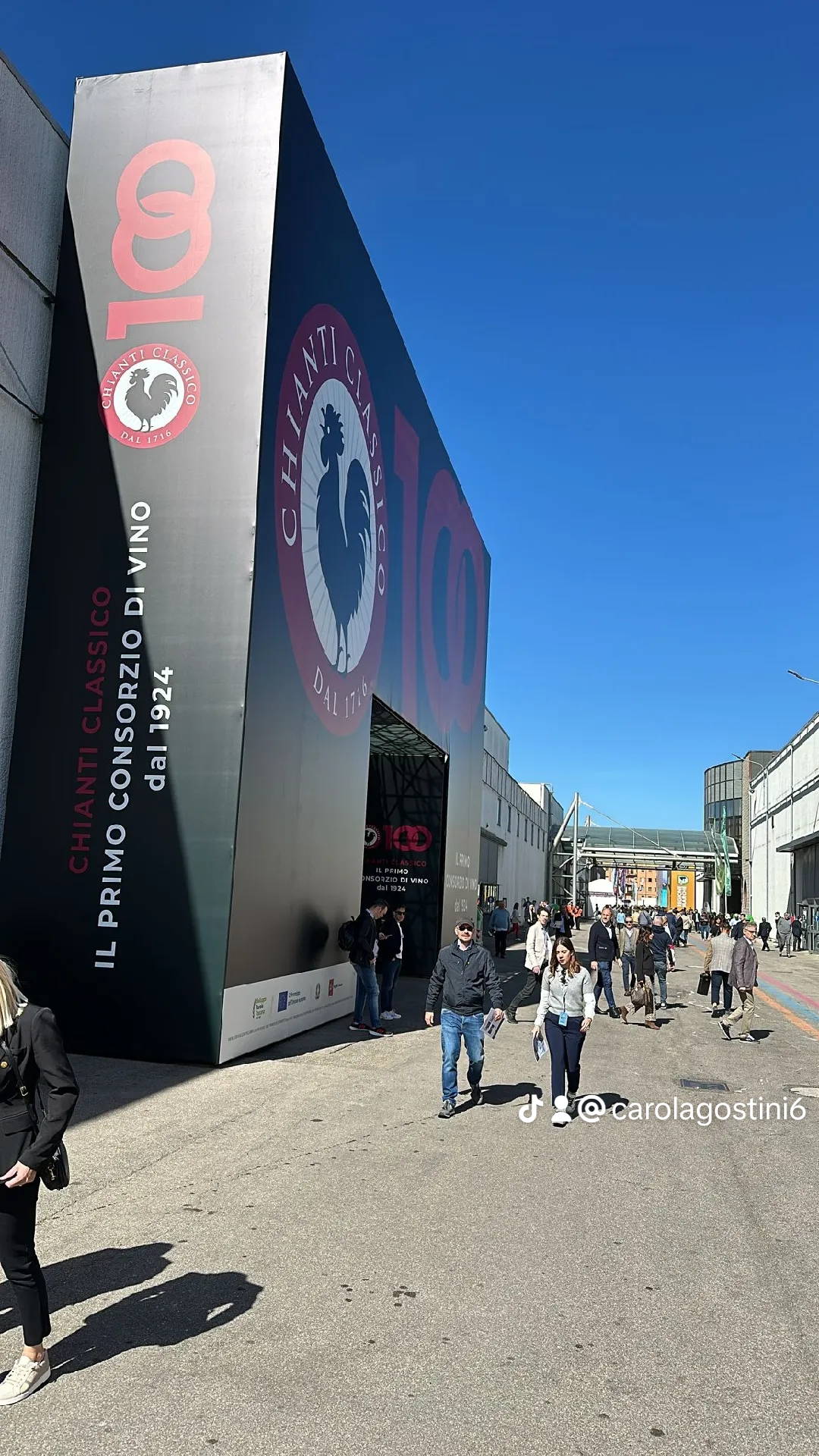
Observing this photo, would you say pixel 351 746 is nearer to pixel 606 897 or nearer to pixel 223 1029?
pixel 223 1029

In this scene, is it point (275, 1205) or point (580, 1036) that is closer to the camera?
point (275, 1205)

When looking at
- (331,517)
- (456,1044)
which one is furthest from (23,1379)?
(331,517)

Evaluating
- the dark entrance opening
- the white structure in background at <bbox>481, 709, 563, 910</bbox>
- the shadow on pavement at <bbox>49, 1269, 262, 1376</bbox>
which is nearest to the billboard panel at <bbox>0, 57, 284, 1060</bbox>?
the shadow on pavement at <bbox>49, 1269, 262, 1376</bbox>

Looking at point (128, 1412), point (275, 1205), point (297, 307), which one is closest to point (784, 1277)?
point (275, 1205)

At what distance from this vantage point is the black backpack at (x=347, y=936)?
14320mm

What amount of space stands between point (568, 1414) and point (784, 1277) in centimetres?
214

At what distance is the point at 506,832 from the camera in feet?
182

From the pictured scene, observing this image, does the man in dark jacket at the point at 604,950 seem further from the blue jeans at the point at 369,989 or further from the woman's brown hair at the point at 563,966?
the woman's brown hair at the point at 563,966

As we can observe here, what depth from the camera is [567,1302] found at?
16.5ft

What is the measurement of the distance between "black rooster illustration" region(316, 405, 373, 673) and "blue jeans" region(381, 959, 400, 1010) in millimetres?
4664

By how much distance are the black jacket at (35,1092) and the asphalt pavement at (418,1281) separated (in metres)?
0.95

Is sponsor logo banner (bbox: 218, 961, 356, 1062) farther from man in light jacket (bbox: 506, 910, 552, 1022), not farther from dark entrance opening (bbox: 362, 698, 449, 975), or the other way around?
dark entrance opening (bbox: 362, 698, 449, 975)

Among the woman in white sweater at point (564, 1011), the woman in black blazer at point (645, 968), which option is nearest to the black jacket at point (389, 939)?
the woman in black blazer at point (645, 968)

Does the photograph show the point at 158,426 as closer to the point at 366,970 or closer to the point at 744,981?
the point at 366,970
